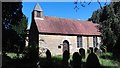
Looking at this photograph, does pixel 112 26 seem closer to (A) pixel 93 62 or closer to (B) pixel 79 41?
(B) pixel 79 41

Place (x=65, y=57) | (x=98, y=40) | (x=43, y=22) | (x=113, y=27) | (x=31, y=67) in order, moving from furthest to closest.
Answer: (x=98, y=40)
(x=43, y=22)
(x=113, y=27)
(x=65, y=57)
(x=31, y=67)

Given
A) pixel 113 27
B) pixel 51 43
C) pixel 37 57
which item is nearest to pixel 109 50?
pixel 113 27

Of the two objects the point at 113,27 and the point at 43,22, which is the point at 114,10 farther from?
the point at 43,22

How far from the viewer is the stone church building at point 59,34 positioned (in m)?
32.2

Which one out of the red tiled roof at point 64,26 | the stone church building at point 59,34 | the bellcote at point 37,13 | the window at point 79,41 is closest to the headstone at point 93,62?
the stone church building at point 59,34

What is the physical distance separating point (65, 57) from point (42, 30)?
14.4 meters

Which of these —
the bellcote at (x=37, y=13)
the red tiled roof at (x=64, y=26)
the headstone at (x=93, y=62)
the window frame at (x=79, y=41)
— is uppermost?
the bellcote at (x=37, y=13)

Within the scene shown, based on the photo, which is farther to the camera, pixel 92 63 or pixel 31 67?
pixel 92 63

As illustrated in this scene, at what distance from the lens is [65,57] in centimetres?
Answer: 1794

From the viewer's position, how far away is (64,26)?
116ft

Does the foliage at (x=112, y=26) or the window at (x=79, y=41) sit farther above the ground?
the foliage at (x=112, y=26)

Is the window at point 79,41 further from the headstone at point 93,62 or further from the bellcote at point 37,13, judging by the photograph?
the headstone at point 93,62

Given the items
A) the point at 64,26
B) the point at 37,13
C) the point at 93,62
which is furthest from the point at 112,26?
the point at 93,62

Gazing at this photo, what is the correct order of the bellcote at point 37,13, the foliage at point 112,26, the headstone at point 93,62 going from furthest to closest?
the bellcote at point 37,13 < the foliage at point 112,26 < the headstone at point 93,62
